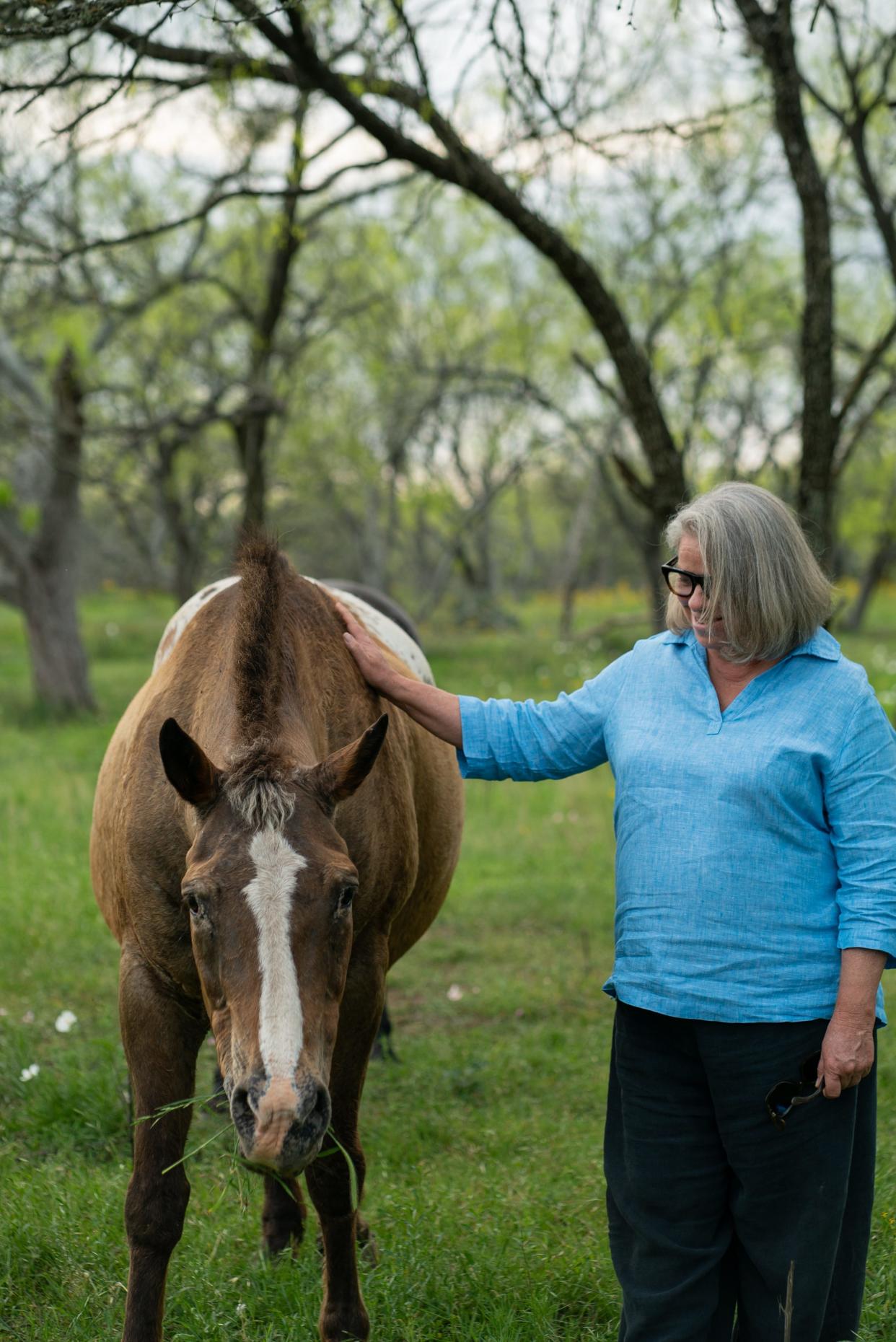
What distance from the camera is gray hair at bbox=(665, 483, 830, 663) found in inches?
101

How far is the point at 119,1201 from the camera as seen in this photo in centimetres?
361

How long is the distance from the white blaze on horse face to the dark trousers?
2.86ft

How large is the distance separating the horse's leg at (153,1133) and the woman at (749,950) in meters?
1.13

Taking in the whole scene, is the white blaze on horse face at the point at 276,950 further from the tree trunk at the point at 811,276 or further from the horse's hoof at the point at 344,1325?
the tree trunk at the point at 811,276

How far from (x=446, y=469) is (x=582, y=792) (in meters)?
16.9

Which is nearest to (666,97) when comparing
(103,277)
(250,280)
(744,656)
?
(250,280)

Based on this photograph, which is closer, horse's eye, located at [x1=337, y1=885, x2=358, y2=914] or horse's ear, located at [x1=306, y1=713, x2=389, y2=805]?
horse's eye, located at [x1=337, y1=885, x2=358, y2=914]

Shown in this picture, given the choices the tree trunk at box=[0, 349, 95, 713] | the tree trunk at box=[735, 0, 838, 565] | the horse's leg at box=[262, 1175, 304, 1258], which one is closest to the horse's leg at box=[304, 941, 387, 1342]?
the horse's leg at box=[262, 1175, 304, 1258]

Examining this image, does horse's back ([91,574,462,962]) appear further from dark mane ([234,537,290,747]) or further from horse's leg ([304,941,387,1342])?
horse's leg ([304,941,387,1342])

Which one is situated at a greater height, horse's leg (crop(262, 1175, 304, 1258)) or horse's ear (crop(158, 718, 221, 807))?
horse's ear (crop(158, 718, 221, 807))

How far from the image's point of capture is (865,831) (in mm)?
2449

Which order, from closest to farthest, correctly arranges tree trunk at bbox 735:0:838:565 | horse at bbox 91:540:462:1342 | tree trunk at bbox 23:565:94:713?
horse at bbox 91:540:462:1342
tree trunk at bbox 735:0:838:565
tree trunk at bbox 23:565:94:713

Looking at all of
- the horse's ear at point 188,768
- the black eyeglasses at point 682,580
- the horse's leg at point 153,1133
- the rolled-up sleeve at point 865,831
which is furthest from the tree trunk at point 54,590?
the rolled-up sleeve at point 865,831

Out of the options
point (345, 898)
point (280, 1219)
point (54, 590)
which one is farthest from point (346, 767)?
point (54, 590)
